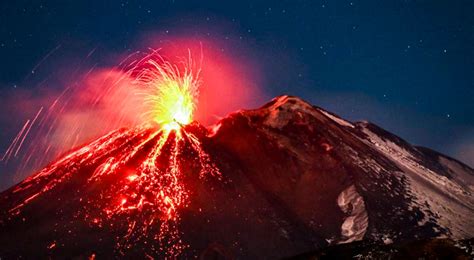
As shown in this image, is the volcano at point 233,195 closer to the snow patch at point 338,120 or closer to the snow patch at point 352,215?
the snow patch at point 352,215

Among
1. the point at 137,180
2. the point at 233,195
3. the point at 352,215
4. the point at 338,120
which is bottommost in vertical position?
the point at 352,215

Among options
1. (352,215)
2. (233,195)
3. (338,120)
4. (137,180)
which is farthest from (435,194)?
(137,180)

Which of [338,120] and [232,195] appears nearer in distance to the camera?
[232,195]

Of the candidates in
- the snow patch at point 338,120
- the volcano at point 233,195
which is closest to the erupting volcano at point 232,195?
the volcano at point 233,195

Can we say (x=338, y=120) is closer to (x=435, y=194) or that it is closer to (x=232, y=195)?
(x=435, y=194)

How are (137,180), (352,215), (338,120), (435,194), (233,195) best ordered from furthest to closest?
(338,120) < (435,194) < (137,180) < (233,195) < (352,215)

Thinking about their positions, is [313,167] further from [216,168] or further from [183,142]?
[183,142]
